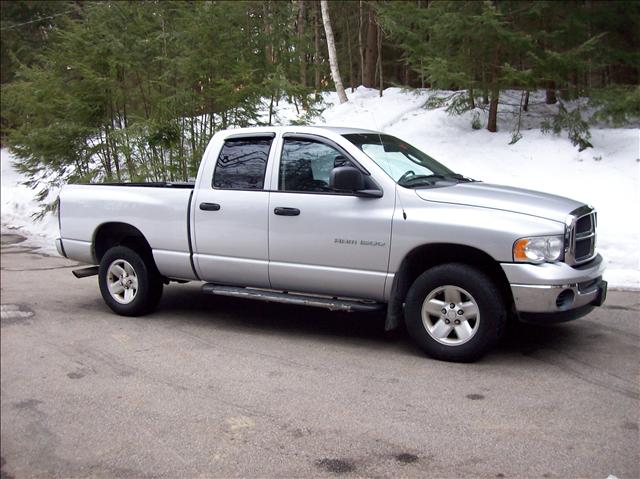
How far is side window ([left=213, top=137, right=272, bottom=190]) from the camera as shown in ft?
21.1

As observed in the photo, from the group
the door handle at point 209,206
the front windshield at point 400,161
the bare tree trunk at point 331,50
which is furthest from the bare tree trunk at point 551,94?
the door handle at point 209,206

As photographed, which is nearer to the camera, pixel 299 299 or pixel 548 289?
pixel 548 289

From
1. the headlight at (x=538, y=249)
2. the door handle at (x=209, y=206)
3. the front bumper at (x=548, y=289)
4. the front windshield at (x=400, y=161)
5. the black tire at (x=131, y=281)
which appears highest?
the front windshield at (x=400, y=161)

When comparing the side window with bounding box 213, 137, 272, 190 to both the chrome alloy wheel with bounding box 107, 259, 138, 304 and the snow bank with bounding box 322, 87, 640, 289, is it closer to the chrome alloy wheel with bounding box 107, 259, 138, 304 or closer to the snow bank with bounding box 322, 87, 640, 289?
the chrome alloy wheel with bounding box 107, 259, 138, 304

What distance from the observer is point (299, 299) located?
5.95 meters

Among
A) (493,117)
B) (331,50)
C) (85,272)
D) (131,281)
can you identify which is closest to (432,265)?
(131,281)

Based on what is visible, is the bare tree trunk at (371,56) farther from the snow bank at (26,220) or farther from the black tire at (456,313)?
the black tire at (456,313)

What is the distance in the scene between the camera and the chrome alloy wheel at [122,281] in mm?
7051

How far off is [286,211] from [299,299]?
2.72 ft

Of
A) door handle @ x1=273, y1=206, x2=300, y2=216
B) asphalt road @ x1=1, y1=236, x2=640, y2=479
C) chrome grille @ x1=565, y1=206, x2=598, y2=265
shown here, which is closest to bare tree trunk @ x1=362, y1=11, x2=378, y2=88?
door handle @ x1=273, y1=206, x2=300, y2=216

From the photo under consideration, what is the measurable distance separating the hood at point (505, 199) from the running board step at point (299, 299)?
1087 mm

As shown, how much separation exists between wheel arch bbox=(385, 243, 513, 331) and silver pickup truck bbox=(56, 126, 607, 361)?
0.01 metres

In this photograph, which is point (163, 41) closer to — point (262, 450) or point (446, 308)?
point (446, 308)

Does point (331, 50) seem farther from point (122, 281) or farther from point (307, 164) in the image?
point (307, 164)
